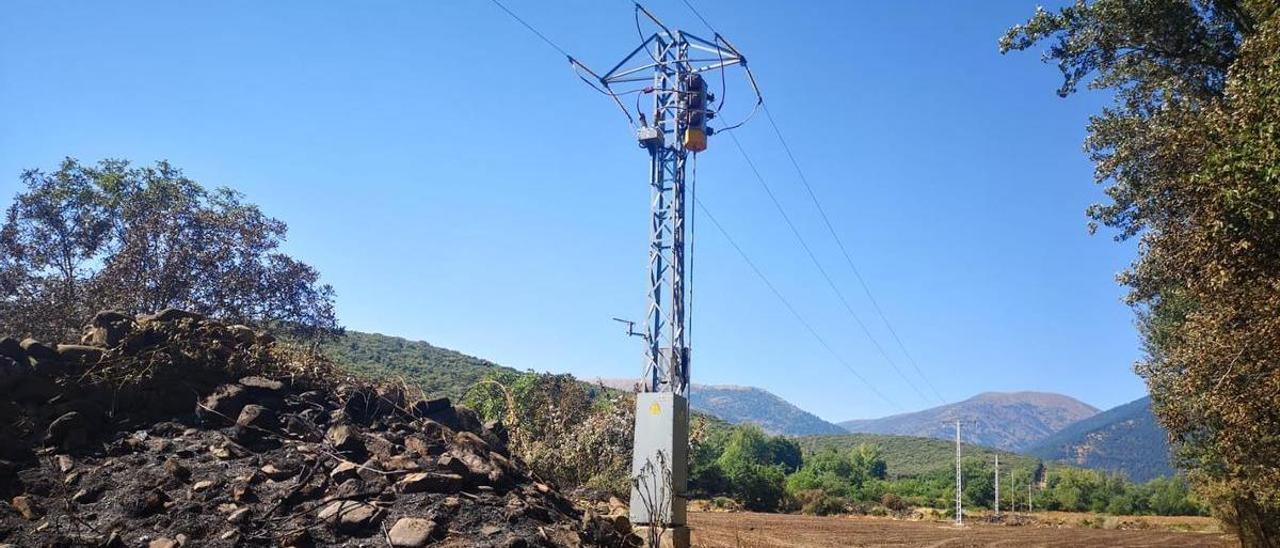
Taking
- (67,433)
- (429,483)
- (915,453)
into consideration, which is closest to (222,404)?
(67,433)

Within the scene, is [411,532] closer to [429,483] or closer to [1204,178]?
[429,483]

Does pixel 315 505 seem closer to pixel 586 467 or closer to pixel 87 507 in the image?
pixel 87 507

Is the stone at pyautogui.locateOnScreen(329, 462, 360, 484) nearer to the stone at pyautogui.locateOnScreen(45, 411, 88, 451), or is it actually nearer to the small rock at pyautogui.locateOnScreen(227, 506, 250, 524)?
the small rock at pyautogui.locateOnScreen(227, 506, 250, 524)

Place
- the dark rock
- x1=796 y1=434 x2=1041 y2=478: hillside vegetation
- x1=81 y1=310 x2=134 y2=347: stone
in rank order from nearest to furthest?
the dark rock → x1=81 y1=310 x2=134 y2=347: stone → x1=796 y1=434 x2=1041 y2=478: hillside vegetation

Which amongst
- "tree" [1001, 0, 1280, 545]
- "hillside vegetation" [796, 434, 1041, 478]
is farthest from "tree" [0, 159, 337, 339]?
"hillside vegetation" [796, 434, 1041, 478]

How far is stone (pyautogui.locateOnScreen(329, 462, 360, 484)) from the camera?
31.0 ft

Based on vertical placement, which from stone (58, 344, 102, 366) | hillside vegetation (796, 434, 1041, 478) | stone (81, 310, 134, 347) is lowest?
hillside vegetation (796, 434, 1041, 478)

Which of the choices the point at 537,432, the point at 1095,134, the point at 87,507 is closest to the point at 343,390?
the point at 87,507

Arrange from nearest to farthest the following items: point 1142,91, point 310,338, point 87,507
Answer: point 87,507, point 1142,91, point 310,338

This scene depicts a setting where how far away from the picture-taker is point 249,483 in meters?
9.18

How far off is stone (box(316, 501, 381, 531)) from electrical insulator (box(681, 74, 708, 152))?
8195 mm

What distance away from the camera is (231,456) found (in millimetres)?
9859

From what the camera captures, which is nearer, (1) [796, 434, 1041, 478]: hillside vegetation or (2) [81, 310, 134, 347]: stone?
(2) [81, 310, 134, 347]: stone

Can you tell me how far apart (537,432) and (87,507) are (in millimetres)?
21035
